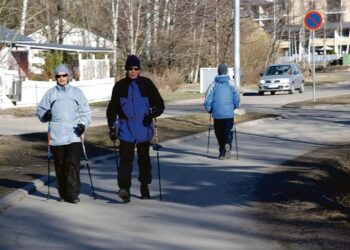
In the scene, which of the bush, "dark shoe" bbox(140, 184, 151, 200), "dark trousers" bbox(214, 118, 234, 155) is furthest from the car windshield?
"dark shoe" bbox(140, 184, 151, 200)

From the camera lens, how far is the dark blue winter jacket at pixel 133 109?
32.4 ft

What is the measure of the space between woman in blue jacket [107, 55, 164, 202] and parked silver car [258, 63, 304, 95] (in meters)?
32.1

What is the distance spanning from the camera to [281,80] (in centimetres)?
4144

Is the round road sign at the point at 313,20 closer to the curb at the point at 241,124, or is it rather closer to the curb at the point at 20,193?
the curb at the point at 241,124

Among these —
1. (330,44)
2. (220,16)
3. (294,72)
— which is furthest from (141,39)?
(330,44)

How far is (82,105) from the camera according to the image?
10164mm

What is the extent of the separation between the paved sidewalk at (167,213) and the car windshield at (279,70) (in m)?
26.8

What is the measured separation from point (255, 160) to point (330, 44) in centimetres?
11874

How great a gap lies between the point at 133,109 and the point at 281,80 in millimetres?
32283

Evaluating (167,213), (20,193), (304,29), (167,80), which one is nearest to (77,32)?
(167,80)

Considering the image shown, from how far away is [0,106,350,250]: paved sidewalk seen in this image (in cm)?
775

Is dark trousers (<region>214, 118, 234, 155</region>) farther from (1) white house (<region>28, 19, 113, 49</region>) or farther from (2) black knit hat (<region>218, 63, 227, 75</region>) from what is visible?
(1) white house (<region>28, 19, 113, 49</region>)

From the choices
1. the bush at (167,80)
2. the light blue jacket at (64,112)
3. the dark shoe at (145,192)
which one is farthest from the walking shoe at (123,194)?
the bush at (167,80)

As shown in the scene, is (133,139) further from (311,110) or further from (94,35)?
(94,35)
